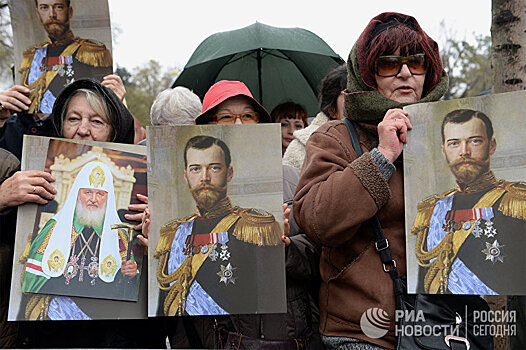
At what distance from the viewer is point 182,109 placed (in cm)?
356

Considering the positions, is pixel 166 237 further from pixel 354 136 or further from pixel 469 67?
pixel 469 67

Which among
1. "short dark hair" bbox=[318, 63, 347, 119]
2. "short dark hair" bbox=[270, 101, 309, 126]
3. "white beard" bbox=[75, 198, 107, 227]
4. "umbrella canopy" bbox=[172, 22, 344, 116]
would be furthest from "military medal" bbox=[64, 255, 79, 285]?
"umbrella canopy" bbox=[172, 22, 344, 116]

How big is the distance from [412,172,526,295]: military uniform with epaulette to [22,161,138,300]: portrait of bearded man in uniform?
3.75ft

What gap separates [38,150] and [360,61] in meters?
1.35

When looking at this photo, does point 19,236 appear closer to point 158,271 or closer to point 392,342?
point 158,271

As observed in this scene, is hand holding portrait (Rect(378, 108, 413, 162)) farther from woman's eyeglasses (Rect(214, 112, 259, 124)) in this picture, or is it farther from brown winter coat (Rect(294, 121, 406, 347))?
woman's eyeglasses (Rect(214, 112, 259, 124))

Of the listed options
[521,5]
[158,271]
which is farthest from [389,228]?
[521,5]

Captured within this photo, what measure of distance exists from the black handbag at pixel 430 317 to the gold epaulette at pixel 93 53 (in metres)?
1.61

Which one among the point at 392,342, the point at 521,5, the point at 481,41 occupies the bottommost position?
the point at 392,342

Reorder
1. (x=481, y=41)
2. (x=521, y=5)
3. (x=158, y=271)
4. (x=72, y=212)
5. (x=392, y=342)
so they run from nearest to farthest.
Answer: (x=392, y=342), (x=158, y=271), (x=72, y=212), (x=521, y=5), (x=481, y=41)

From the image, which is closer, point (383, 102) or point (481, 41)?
point (383, 102)

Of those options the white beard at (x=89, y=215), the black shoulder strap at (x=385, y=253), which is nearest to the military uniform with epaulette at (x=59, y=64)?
the white beard at (x=89, y=215)

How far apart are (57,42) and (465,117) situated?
198 centimetres

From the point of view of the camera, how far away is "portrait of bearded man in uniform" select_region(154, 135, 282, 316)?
237 centimetres
